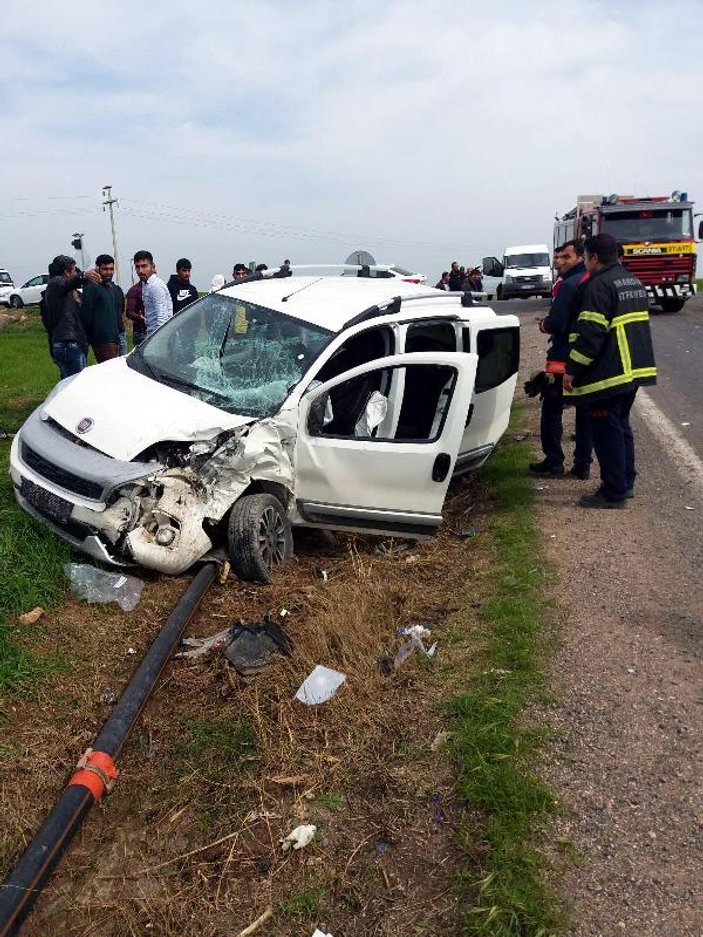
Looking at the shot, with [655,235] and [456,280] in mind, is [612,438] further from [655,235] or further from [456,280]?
[456,280]

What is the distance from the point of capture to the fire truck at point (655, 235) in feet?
63.5

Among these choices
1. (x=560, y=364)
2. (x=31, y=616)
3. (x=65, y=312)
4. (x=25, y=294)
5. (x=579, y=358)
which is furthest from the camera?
(x=25, y=294)

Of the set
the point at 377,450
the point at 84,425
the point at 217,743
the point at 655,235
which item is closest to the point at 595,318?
the point at 377,450

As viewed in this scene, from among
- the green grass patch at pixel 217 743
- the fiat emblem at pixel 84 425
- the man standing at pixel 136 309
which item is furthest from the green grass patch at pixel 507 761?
the man standing at pixel 136 309

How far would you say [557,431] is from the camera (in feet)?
23.1

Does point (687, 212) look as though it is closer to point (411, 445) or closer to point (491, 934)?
point (411, 445)

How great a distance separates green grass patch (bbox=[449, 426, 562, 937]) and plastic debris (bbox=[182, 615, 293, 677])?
103 centimetres

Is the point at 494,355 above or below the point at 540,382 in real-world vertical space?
above

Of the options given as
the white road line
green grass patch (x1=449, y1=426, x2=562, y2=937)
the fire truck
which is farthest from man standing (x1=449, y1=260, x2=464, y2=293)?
green grass patch (x1=449, y1=426, x2=562, y2=937)

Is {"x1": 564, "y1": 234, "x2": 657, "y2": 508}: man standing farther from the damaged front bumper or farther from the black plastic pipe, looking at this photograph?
the black plastic pipe

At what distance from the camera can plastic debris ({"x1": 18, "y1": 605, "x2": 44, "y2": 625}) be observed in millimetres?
4430

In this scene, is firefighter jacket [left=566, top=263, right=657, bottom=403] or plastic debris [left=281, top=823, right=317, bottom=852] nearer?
plastic debris [left=281, top=823, right=317, bottom=852]

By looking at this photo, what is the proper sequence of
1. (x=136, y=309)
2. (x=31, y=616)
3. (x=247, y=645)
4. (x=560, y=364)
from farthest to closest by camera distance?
1. (x=136, y=309)
2. (x=560, y=364)
3. (x=31, y=616)
4. (x=247, y=645)

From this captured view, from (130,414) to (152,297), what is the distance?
11.7 ft
